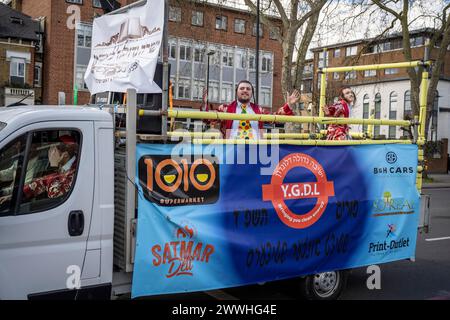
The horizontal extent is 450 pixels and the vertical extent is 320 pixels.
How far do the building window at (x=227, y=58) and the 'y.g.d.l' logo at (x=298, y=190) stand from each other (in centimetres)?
4784

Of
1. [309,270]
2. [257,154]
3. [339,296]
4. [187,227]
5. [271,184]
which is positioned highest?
[257,154]

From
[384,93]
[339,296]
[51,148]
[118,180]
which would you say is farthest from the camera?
[384,93]

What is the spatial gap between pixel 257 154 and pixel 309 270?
137cm

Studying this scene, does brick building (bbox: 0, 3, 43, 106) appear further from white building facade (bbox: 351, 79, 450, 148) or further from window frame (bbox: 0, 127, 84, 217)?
window frame (bbox: 0, 127, 84, 217)

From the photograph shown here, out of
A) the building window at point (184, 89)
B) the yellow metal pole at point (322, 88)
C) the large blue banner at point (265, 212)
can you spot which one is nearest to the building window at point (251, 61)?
the building window at point (184, 89)

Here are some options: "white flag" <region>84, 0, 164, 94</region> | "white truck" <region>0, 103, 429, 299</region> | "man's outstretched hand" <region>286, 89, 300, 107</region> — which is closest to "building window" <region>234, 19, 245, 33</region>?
"man's outstretched hand" <region>286, 89, 300, 107</region>

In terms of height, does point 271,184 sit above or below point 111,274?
above

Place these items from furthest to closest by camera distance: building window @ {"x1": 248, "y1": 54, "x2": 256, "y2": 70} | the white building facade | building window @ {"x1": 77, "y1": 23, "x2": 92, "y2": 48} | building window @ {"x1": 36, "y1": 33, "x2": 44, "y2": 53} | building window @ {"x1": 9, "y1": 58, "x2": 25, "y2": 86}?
the white building facade → building window @ {"x1": 248, "y1": 54, "x2": 256, "y2": 70} → building window @ {"x1": 36, "y1": 33, "x2": 44, "y2": 53} → building window @ {"x1": 77, "y1": 23, "x2": 92, "y2": 48} → building window @ {"x1": 9, "y1": 58, "x2": 25, "y2": 86}

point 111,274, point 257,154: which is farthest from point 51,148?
point 257,154

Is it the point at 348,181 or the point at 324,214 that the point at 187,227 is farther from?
the point at 348,181

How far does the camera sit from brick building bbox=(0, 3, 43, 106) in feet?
140

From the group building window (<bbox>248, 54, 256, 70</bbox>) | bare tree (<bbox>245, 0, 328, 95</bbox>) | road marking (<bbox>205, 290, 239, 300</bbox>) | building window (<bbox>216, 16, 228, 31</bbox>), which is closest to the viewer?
road marking (<bbox>205, 290, 239, 300</bbox>)

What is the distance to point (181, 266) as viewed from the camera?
406cm
